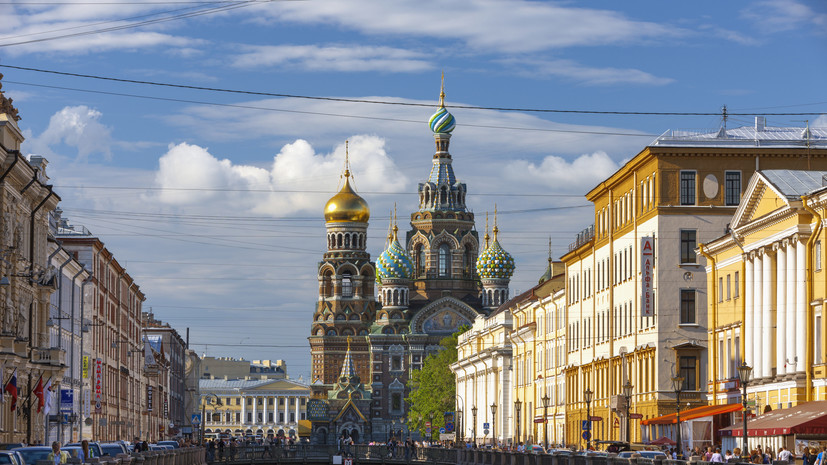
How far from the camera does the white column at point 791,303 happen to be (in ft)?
175

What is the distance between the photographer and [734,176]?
228 feet

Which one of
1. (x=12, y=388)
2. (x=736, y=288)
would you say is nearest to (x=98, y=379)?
(x=12, y=388)

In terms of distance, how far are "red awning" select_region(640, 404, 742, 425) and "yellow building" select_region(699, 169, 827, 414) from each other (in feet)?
2.88

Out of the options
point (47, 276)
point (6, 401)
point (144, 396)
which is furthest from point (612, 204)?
point (144, 396)

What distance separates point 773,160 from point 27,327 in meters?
33.5

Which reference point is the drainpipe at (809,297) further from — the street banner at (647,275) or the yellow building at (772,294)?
the street banner at (647,275)

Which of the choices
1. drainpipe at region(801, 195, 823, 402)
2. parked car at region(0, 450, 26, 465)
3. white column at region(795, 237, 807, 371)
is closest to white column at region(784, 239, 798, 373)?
white column at region(795, 237, 807, 371)

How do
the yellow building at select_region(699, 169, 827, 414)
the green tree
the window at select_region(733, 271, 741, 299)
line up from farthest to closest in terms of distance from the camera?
the green tree < the window at select_region(733, 271, 741, 299) < the yellow building at select_region(699, 169, 827, 414)

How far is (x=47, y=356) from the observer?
58375 mm

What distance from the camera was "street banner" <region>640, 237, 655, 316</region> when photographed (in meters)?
69.8

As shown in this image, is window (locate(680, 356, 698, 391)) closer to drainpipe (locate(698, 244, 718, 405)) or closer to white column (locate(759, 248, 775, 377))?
drainpipe (locate(698, 244, 718, 405))

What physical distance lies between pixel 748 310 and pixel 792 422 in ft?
40.9

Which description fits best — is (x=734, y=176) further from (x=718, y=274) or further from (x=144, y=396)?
(x=144, y=396)

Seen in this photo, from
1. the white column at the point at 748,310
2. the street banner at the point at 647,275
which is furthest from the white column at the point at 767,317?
the street banner at the point at 647,275
